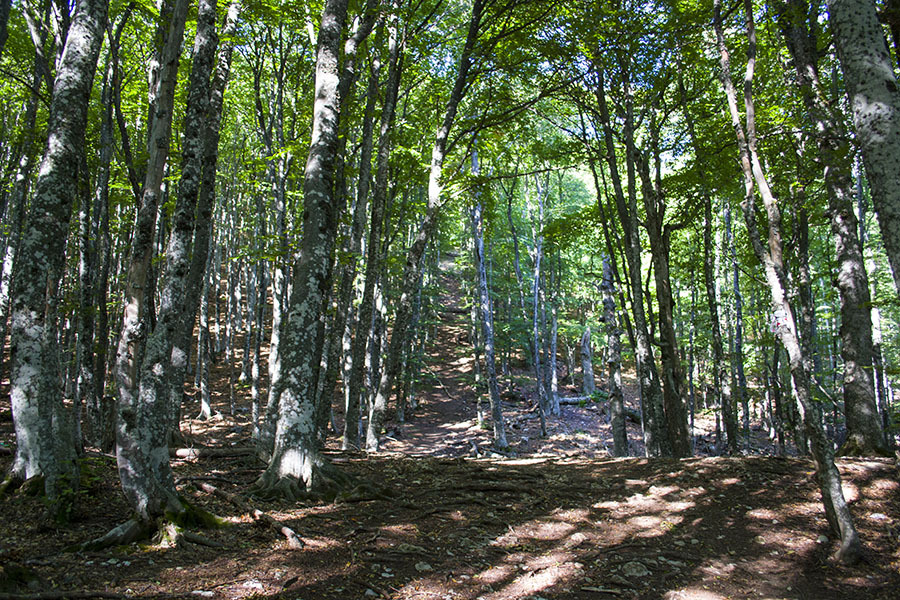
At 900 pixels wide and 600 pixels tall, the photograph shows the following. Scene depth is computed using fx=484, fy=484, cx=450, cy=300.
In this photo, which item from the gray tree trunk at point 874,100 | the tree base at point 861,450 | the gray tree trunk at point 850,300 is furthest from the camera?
the gray tree trunk at point 850,300

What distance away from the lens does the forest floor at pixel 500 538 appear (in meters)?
3.83

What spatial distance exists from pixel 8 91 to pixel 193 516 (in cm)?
1669

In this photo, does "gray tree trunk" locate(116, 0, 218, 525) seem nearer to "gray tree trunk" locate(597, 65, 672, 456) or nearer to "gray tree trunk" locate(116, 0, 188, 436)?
"gray tree trunk" locate(116, 0, 188, 436)

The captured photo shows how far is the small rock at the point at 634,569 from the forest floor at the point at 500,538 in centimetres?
2

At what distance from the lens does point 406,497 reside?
6.49m

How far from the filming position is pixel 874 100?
3.65 meters

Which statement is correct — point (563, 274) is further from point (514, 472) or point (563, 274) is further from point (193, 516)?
point (193, 516)

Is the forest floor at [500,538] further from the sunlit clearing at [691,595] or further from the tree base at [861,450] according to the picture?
the tree base at [861,450]

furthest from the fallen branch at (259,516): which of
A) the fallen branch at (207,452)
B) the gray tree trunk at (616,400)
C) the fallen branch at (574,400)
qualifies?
the fallen branch at (574,400)

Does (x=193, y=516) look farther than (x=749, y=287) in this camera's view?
No

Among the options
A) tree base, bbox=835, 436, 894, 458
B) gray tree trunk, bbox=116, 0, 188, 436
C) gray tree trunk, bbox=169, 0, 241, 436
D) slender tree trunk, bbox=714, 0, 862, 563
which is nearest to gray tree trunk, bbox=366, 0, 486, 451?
gray tree trunk, bbox=169, 0, 241, 436

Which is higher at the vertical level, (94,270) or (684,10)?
(684,10)

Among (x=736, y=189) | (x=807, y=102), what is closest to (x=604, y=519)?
(x=807, y=102)

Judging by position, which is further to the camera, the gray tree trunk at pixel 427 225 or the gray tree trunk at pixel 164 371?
the gray tree trunk at pixel 427 225
